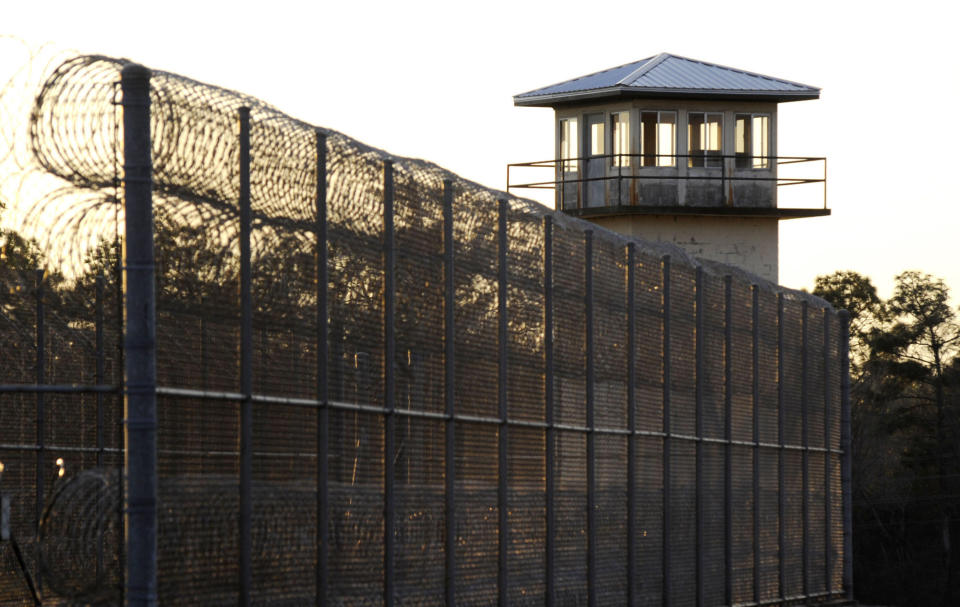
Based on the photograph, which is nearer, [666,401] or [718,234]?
[666,401]

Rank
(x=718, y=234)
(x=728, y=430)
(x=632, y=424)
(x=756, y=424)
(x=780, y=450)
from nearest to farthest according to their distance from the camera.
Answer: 1. (x=632, y=424)
2. (x=728, y=430)
3. (x=756, y=424)
4. (x=780, y=450)
5. (x=718, y=234)

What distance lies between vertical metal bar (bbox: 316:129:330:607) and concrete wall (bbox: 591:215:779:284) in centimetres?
2364

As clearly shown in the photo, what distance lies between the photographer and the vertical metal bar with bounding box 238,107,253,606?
8.58m

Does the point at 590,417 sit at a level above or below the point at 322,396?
below

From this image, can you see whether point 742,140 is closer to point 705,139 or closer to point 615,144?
point 705,139

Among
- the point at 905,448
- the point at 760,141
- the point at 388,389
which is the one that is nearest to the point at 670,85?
the point at 760,141

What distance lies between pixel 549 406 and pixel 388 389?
2.85m

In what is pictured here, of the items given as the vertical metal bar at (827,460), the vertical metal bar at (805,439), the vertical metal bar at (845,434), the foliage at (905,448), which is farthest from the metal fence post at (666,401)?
the foliage at (905,448)

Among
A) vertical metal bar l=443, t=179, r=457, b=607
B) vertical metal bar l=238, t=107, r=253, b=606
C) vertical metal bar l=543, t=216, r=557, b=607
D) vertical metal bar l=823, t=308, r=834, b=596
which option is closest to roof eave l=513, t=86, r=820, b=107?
vertical metal bar l=823, t=308, r=834, b=596

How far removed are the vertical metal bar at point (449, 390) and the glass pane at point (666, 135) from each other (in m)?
22.2

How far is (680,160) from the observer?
32844 mm

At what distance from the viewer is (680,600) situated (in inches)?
617

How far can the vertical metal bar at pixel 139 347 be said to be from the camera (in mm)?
7691

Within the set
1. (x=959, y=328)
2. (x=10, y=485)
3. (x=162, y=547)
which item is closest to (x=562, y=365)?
(x=10, y=485)
